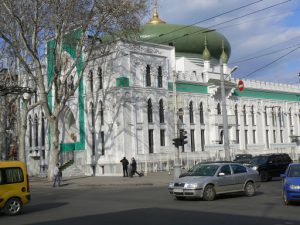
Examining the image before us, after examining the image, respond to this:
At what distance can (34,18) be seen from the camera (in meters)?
31.0

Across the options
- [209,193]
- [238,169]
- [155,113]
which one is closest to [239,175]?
[238,169]

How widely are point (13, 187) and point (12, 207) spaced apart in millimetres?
615

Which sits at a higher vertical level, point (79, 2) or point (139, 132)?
point (79, 2)

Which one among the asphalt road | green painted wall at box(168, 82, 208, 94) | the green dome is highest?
the green dome

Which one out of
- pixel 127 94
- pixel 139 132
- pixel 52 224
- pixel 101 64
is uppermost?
pixel 101 64

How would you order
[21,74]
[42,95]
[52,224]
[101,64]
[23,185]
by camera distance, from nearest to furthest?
[52,224] < [23,185] < [42,95] < [21,74] < [101,64]

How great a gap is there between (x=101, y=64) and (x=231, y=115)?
1650 cm

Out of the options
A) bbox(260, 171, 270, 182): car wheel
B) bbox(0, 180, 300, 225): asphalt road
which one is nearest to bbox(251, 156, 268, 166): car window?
bbox(260, 171, 270, 182): car wheel

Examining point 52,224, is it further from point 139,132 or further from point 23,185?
point 139,132

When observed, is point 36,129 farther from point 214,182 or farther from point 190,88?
point 214,182

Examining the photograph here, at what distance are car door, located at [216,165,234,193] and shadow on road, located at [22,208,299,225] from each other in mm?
3895

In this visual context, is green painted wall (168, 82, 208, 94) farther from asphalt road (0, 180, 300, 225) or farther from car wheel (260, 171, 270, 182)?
asphalt road (0, 180, 300, 225)

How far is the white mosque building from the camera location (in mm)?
41375

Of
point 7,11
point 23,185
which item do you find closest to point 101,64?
point 7,11
